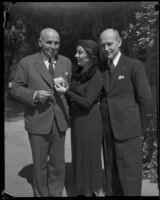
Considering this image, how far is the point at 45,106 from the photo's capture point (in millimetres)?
3109

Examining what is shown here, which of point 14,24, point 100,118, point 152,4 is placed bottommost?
point 100,118

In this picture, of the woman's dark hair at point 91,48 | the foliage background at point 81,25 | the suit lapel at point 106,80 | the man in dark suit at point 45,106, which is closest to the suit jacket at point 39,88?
the man in dark suit at point 45,106

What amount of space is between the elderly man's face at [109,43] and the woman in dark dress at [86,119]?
9 cm

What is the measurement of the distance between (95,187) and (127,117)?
33.9 inches

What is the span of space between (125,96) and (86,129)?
21.1 inches

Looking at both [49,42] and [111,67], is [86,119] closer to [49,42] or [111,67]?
[111,67]

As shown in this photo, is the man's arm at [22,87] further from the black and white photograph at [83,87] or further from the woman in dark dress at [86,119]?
the woman in dark dress at [86,119]

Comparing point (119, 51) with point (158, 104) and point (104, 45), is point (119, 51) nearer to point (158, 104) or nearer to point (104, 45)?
point (104, 45)

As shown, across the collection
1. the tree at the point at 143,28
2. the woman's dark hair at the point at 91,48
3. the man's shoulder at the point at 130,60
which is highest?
the tree at the point at 143,28

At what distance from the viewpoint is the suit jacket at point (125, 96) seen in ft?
9.57

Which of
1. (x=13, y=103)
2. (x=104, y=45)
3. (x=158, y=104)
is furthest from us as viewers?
(x=13, y=103)

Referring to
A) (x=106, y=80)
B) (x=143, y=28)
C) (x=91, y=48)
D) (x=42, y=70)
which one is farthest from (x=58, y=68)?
(x=143, y=28)
